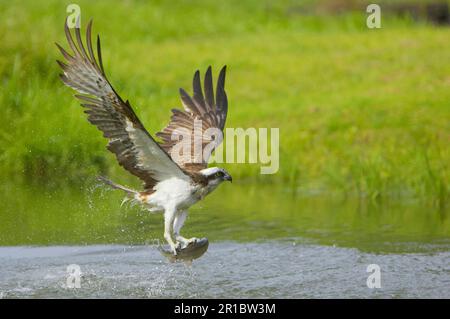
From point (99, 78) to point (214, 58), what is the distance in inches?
387

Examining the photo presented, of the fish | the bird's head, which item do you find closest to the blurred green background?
the fish

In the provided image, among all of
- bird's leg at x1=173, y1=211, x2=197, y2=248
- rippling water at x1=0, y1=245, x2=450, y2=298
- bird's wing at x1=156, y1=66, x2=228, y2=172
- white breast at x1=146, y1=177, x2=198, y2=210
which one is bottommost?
rippling water at x1=0, y1=245, x2=450, y2=298

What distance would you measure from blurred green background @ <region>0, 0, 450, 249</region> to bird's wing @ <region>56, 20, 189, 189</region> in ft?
6.24

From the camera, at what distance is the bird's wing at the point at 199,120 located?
9.12 m

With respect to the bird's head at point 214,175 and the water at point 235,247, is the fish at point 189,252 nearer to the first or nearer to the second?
the water at point 235,247

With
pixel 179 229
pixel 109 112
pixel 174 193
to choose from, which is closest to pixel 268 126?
pixel 179 229

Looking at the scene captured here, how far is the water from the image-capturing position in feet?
26.1

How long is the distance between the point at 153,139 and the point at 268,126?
6.29m

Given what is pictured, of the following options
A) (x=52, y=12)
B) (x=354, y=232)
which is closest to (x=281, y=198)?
(x=354, y=232)

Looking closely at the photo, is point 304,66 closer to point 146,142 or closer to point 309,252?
point 309,252

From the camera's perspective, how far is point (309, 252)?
30.0 ft

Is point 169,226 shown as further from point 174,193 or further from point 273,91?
point 273,91

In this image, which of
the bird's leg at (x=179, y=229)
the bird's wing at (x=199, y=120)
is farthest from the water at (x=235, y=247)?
the bird's wing at (x=199, y=120)

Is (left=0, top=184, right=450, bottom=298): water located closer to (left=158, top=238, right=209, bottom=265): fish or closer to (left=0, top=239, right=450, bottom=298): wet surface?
(left=0, top=239, right=450, bottom=298): wet surface
